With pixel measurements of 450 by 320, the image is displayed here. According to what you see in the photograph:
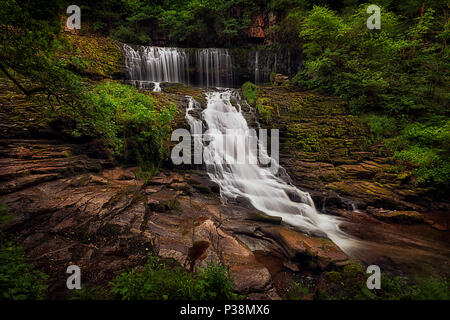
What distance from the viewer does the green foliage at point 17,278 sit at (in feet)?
7.43

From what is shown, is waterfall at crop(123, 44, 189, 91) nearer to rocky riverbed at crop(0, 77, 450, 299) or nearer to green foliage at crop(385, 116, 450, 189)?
rocky riverbed at crop(0, 77, 450, 299)

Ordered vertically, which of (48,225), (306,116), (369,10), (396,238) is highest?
(369,10)

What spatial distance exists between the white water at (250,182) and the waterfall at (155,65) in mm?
5118

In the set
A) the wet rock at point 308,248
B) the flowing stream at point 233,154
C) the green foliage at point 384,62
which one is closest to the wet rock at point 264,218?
the wet rock at point 308,248

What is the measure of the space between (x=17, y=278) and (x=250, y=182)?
23.3 ft

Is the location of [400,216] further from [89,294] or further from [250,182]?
A: [89,294]

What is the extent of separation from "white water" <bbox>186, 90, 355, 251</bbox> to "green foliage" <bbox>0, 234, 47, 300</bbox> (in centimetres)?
528

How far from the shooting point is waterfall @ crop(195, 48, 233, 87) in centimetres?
1652

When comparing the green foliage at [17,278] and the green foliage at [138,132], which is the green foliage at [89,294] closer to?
the green foliage at [17,278]

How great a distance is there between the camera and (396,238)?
5.85 meters

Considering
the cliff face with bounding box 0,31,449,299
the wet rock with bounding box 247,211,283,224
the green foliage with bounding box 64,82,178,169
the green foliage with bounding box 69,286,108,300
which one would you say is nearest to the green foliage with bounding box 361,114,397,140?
the cliff face with bounding box 0,31,449,299
